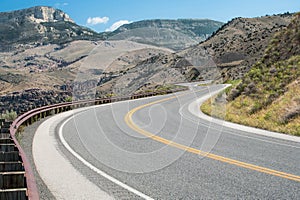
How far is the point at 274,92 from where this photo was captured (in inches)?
691

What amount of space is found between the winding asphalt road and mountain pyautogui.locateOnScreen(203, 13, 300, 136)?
8.33ft

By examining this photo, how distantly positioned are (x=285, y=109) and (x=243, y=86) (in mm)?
6919

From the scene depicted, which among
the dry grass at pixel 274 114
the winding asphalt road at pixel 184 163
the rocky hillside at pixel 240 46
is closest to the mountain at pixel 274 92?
the dry grass at pixel 274 114

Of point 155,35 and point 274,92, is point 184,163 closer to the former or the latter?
point 155,35

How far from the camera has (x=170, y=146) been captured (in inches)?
378

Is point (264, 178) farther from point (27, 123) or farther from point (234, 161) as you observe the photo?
point (27, 123)

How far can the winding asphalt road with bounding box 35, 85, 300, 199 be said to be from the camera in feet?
18.7

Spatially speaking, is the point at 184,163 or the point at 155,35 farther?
the point at 155,35

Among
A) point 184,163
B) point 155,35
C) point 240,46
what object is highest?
point 240,46

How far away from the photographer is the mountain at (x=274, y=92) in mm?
14023

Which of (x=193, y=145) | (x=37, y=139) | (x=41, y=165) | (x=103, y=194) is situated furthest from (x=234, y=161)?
(x=37, y=139)

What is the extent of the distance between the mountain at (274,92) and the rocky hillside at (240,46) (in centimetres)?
2997

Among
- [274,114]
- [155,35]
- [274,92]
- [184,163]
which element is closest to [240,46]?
[274,92]

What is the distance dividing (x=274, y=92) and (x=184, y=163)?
38.2 feet
